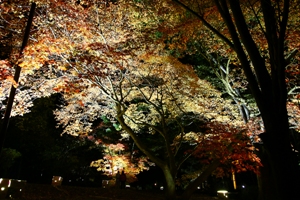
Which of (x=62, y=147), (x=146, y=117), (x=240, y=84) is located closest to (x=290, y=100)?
(x=240, y=84)

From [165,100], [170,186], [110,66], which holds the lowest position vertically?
[170,186]

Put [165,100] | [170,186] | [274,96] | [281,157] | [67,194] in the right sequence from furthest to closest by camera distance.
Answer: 1. [165,100]
2. [67,194]
3. [170,186]
4. [274,96]
5. [281,157]

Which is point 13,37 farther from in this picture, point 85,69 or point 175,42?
point 175,42

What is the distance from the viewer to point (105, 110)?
42.7 ft

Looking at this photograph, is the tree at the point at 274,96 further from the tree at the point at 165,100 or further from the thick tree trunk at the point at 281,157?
the tree at the point at 165,100

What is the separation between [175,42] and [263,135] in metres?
8.08

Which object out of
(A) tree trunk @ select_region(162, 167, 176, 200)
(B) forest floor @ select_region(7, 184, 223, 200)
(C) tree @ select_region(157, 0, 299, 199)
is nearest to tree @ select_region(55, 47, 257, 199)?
(A) tree trunk @ select_region(162, 167, 176, 200)

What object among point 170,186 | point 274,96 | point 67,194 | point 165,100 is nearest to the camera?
point 274,96

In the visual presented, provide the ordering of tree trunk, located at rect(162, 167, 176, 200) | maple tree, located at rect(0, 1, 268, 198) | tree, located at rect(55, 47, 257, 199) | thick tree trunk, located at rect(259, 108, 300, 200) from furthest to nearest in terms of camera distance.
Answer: tree, located at rect(55, 47, 257, 199), tree trunk, located at rect(162, 167, 176, 200), maple tree, located at rect(0, 1, 268, 198), thick tree trunk, located at rect(259, 108, 300, 200)

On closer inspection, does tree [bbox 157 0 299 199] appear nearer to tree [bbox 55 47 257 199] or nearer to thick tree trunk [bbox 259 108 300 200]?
thick tree trunk [bbox 259 108 300 200]

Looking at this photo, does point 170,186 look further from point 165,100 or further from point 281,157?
point 281,157

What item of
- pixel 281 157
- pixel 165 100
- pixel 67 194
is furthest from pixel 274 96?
pixel 67 194

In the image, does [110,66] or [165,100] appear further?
[165,100]

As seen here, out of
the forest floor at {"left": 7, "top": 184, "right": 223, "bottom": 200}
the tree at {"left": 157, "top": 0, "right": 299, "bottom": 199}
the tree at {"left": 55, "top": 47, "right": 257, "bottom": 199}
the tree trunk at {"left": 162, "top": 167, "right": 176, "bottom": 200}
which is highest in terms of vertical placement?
the tree at {"left": 55, "top": 47, "right": 257, "bottom": 199}
